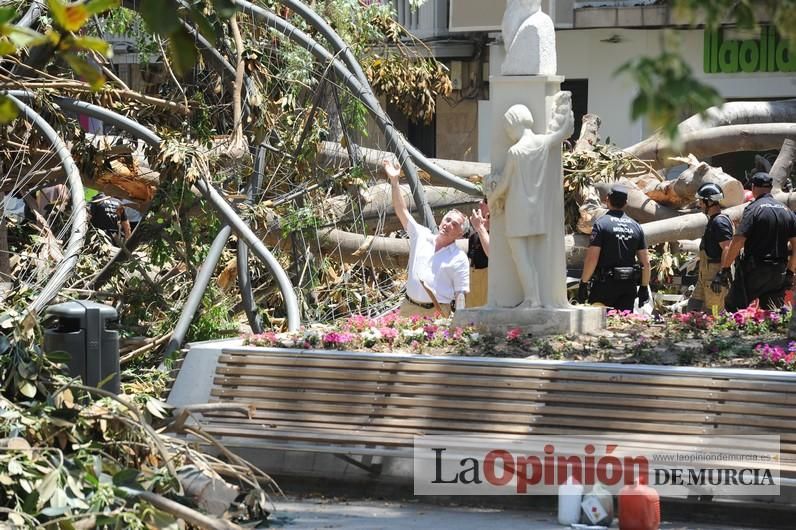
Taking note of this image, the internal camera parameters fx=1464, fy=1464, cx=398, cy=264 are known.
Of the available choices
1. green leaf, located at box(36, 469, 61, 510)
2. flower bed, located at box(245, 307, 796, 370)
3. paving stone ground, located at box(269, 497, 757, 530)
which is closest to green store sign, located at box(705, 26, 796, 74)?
flower bed, located at box(245, 307, 796, 370)

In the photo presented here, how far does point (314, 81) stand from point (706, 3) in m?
9.28

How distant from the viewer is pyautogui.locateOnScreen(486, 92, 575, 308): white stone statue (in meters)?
9.77

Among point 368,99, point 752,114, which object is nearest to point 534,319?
point 368,99

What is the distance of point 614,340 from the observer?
9828mm

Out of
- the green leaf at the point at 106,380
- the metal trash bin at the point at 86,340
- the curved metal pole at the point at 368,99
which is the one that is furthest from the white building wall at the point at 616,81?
the green leaf at the point at 106,380

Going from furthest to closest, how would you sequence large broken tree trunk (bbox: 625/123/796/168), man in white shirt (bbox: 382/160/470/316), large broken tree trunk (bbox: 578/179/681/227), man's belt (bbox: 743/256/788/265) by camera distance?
large broken tree trunk (bbox: 625/123/796/168)
large broken tree trunk (bbox: 578/179/681/227)
man's belt (bbox: 743/256/788/265)
man in white shirt (bbox: 382/160/470/316)

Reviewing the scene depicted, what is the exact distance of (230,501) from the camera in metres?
7.32

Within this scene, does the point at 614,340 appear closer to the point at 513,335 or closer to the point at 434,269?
the point at 513,335

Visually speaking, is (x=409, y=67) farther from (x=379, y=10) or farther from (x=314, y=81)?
(x=314, y=81)

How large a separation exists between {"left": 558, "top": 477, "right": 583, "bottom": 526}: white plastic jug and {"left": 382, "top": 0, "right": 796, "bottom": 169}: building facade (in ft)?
57.3

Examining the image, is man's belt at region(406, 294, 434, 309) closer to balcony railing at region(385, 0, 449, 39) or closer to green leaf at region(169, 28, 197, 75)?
green leaf at region(169, 28, 197, 75)

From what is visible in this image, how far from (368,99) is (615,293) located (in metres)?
2.76

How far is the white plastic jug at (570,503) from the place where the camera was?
774 cm

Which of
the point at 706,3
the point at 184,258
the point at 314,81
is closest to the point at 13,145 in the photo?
the point at 184,258
